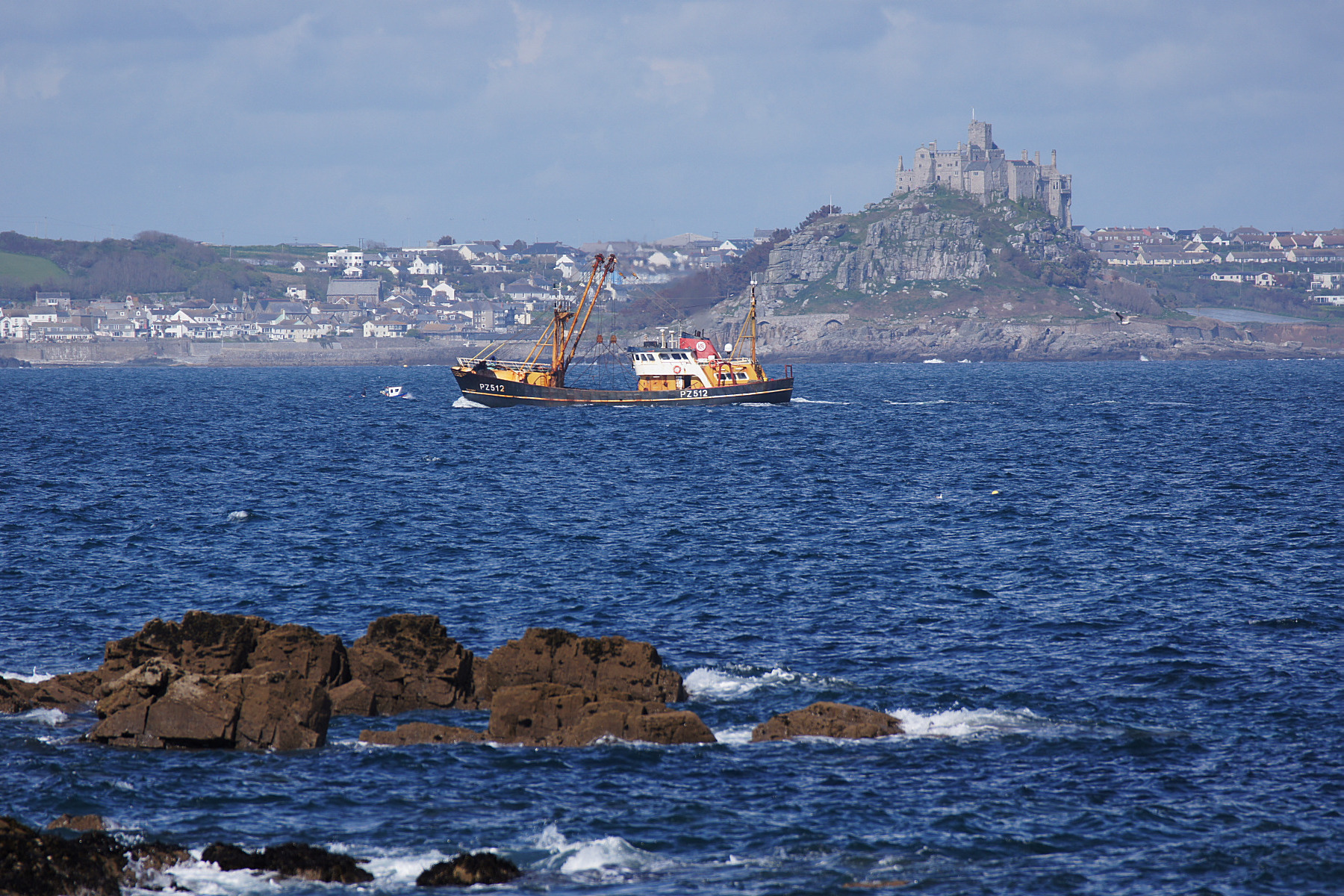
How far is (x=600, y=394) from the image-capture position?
96.8m

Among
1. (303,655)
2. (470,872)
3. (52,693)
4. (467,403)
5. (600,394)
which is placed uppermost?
(600,394)

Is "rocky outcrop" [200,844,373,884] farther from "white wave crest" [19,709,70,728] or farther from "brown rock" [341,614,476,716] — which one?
"white wave crest" [19,709,70,728]

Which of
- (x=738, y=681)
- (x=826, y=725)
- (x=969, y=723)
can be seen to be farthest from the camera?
(x=738, y=681)

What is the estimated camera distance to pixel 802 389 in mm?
134125

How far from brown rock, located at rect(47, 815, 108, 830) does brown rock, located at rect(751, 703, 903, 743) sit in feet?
28.6

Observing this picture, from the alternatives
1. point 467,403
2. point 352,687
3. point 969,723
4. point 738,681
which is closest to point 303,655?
point 352,687

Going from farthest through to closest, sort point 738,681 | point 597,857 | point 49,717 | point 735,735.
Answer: point 738,681
point 49,717
point 735,735
point 597,857

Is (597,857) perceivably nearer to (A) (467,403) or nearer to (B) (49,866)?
(B) (49,866)

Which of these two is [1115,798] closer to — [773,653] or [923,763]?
[923,763]

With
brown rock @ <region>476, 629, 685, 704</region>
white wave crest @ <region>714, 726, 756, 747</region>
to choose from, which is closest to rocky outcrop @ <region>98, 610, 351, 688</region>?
brown rock @ <region>476, 629, 685, 704</region>

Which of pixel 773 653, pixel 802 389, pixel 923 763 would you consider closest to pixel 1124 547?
pixel 773 653

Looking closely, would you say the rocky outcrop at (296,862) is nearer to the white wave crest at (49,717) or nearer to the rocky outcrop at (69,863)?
the rocky outcrop at (69,863)

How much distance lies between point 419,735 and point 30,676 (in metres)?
8.01

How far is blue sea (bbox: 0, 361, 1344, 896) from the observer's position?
14.1 metres
